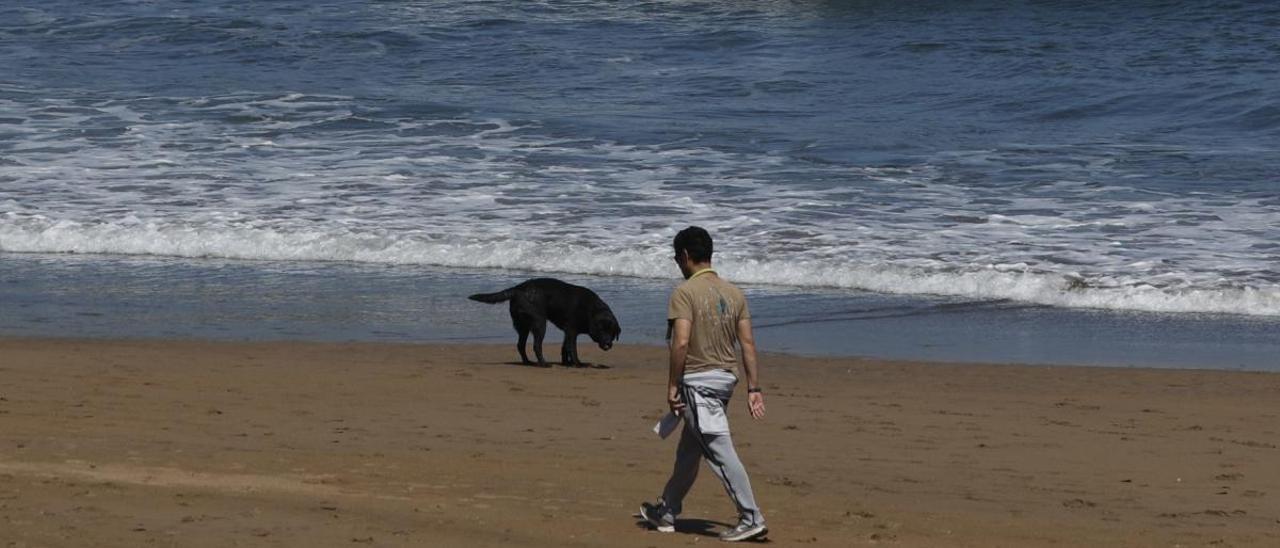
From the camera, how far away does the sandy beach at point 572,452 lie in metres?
6.36

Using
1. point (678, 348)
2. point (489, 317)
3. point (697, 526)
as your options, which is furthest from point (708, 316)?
point (489, 317)

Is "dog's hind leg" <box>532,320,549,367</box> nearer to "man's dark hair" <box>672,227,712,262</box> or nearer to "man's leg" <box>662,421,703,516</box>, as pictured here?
"man's leg" <box>662,421,703,516</box>

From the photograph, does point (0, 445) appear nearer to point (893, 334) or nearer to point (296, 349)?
point (296, 349)

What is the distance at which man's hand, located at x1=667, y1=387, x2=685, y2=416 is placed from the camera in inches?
239

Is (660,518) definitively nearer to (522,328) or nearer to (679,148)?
(522,328)

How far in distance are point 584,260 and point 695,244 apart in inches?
312

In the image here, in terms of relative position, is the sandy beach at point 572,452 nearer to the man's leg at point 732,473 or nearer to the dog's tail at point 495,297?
the man's leg at point 732,473

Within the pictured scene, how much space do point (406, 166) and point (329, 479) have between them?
442 inches

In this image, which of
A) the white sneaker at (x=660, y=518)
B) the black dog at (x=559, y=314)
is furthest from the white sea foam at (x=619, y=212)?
the white sneaker at (x=660, y=518)

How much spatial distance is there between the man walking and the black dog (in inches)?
160

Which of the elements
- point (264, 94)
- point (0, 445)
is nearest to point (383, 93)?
point (264, 94)

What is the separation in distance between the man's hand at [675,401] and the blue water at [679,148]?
4941mm

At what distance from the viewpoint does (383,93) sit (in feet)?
75.6

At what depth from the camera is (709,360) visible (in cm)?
608
